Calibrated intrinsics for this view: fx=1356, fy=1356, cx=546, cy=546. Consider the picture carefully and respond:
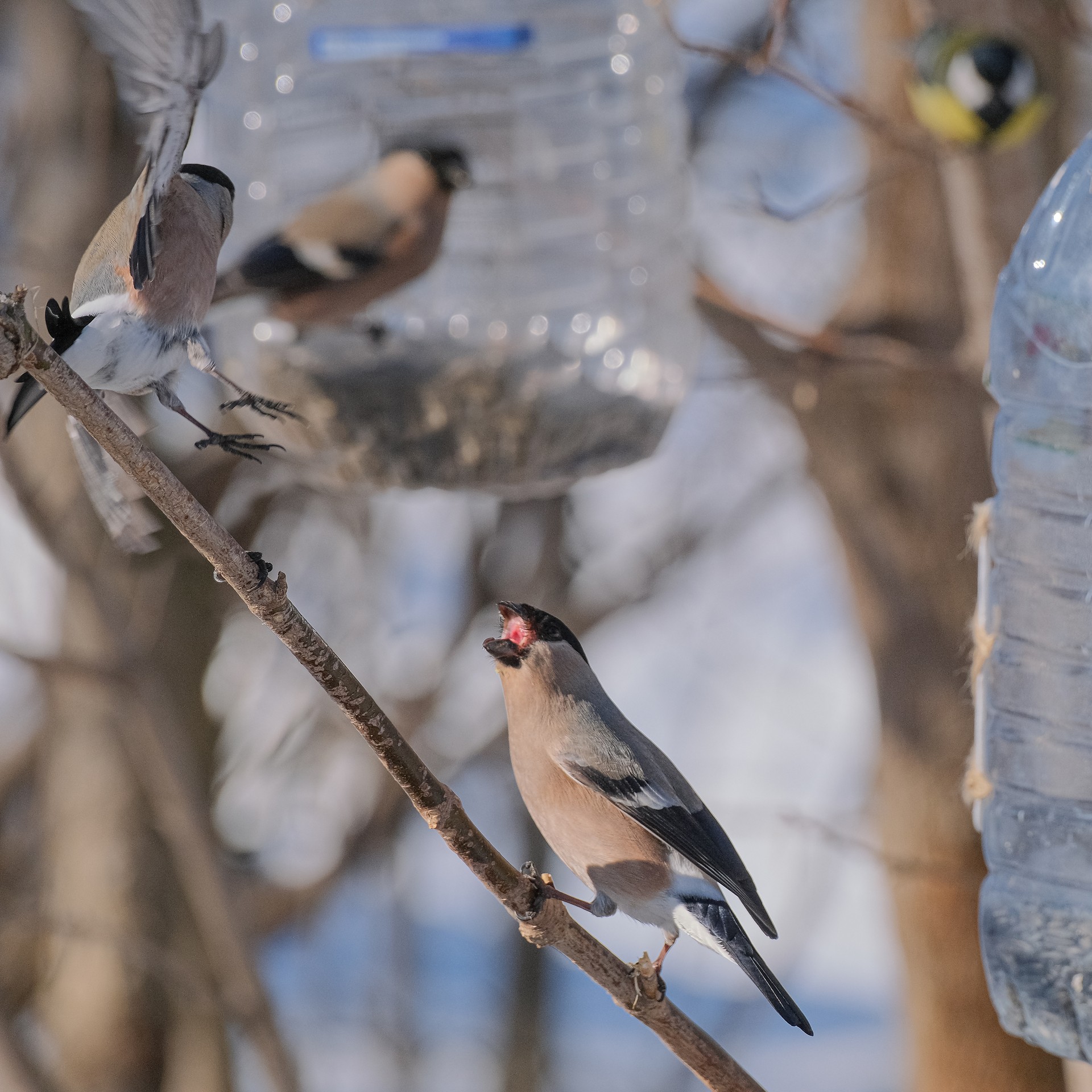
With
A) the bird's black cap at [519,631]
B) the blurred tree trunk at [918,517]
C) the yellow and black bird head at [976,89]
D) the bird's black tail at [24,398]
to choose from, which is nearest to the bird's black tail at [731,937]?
the bird's black cap at [519,631]

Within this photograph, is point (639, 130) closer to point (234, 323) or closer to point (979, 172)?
point (979, 172)

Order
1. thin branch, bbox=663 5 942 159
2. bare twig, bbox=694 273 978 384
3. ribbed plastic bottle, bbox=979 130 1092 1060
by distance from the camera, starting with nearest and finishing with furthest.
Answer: ribbed plastic bottle, bbox=979 130 1092 1060 → thin branch, bbox=663 5 942 159 → bare twig, bbox=694 273 978 384

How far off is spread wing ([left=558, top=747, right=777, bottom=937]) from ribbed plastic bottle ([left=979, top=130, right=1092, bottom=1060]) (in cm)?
33

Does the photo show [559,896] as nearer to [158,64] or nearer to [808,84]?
[158,64]

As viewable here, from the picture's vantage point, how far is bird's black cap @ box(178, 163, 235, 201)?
0.98 meters

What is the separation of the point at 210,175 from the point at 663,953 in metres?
0.75

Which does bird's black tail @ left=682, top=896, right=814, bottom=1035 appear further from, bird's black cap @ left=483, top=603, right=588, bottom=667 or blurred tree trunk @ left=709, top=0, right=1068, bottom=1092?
blurred tree trunk @ left=709, top=0, right=1068, bottom=1092

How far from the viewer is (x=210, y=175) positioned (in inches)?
39.3

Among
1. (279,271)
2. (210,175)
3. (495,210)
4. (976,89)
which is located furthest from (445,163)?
(210,175)

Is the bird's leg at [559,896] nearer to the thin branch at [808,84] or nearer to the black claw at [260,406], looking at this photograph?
the black claw at [260,406]

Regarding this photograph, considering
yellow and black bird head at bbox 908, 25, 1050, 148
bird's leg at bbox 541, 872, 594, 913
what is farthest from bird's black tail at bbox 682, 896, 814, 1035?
yellow and black bird head at bbox 908, 25, 1050, 148

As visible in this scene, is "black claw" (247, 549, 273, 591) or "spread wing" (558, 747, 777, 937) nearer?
"black claw" (247, 549, 273, 591)

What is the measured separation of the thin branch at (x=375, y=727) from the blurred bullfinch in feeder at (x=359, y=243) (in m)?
0.94

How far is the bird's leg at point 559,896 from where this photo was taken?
3.33 ft
